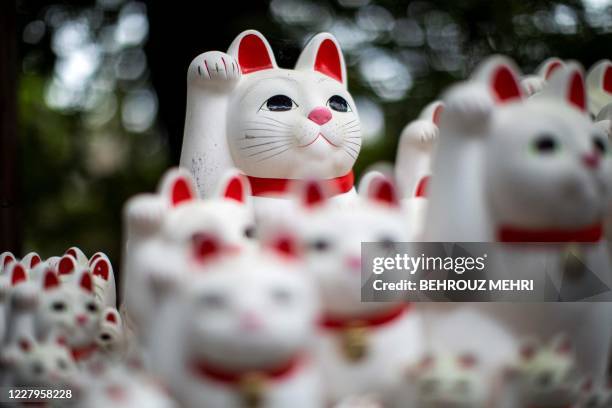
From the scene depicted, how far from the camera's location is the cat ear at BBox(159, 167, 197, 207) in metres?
2.54

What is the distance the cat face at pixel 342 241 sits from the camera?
2.13 m

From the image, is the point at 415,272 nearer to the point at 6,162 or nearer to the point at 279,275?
the point at 279,275

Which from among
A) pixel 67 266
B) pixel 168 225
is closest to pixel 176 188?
pixel 168 225

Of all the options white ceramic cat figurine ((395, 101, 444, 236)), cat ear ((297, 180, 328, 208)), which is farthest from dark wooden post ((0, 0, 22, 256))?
cat ear ((297, 180, 328, 208))

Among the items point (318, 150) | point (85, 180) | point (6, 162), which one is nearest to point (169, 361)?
point (318, 150)

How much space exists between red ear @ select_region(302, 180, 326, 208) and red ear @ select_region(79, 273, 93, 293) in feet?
3.46

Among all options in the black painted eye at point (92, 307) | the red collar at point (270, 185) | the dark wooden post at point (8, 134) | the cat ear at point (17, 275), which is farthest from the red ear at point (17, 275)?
the dark wooden post at point (8, 134)

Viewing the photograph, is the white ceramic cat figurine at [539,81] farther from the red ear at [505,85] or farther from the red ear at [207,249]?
the red ear at [207,249]

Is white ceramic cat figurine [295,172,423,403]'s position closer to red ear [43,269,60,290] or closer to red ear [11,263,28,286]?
red ear [43,269,60,290]

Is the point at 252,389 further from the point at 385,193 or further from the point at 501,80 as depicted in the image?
the point at 501,80

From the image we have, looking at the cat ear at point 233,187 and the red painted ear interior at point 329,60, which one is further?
the red painted ear interior at point 329,60

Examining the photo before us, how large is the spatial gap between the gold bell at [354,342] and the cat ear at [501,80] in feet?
2.52

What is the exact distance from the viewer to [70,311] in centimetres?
278

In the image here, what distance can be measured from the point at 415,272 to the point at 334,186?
4.31ft
